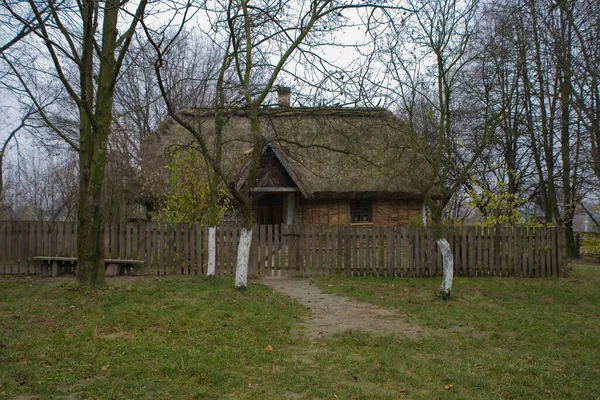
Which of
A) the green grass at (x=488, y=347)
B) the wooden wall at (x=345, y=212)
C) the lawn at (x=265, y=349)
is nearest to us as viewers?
the lawn at (x=265, y=349)

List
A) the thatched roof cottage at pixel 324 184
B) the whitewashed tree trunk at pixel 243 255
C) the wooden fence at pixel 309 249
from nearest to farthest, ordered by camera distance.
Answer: the whitewashed tree trunk at pixel 243 255
the wooden fence at pixel 309 249
the thatched roof cottage at pixel 324 184

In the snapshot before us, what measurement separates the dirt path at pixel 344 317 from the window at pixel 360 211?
10483 millimetres

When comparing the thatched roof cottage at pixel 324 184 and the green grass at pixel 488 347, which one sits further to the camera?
the thatched roof cottage at pixel 324 184

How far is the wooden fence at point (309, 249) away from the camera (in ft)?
45.4

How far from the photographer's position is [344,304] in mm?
9859

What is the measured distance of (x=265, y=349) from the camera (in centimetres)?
631

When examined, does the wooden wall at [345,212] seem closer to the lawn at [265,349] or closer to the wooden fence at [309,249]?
the wooden fence at [309,249]

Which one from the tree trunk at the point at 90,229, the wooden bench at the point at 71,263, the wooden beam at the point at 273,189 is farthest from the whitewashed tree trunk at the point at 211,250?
the wooden beam at the point at 273,189

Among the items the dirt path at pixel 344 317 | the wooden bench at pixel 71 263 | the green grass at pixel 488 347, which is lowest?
the green grass at pixel 488 347

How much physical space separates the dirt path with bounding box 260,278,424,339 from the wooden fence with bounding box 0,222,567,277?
2.54m

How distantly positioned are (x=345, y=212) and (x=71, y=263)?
1147 cm

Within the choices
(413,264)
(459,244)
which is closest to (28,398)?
(413,264)

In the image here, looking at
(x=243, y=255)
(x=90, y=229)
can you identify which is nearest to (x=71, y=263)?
(x=90, y=229)

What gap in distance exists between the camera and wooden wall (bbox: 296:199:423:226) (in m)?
21.6
